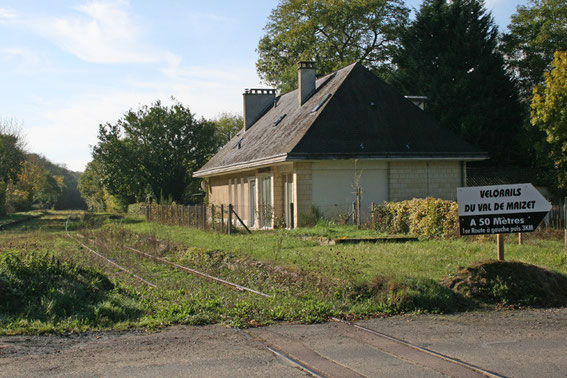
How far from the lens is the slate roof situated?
22906mm

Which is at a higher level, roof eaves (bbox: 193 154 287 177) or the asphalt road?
roof eaves (bbox: 193 154 287 177)

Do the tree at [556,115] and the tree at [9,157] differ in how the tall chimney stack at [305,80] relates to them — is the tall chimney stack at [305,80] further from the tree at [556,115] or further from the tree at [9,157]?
the tree at [9,157]

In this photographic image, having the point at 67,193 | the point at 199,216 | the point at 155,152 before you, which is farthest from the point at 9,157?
the point at 67,193

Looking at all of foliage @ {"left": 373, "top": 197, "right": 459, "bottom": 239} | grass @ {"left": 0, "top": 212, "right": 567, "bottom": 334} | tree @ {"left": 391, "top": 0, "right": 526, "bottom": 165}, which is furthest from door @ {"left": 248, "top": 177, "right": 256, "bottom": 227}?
tree @ {"left": 391, "top": 0, "right": 526, "bottom": 165}

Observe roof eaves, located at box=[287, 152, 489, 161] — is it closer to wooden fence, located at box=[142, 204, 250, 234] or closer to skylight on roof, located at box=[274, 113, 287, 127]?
wooden fence, located at box=[142, 204, 250, 234]

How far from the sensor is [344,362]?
20.9 ft

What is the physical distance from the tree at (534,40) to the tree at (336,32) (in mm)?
8468

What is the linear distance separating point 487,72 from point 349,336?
28992 mm

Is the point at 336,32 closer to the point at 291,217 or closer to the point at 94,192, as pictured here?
the point at 291,217

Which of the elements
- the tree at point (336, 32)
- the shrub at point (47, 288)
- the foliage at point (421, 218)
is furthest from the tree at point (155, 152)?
the shrub at point (47, 288)

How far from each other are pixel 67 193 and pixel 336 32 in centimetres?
9362

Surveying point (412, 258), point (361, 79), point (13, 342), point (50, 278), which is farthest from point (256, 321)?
point (361, 79)

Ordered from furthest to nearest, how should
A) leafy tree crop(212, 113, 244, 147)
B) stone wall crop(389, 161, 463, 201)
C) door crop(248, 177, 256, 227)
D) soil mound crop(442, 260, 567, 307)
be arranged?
leafy tree crop(212, 113, 244, 147) → door crop(248, 177, 256, 227) → stone wall crop(389, 161, 463, 201) → soil mound crop(442, 260, 567, 307)

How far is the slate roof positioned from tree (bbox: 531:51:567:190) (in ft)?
21.3
